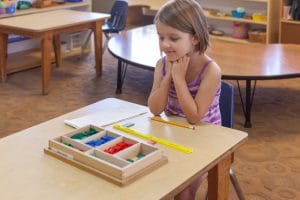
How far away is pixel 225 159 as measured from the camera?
145cm

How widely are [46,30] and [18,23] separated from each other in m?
0.36

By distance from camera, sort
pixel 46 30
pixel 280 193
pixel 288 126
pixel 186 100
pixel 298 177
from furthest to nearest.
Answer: pixel 46 30, pixel 288 126, pixel 298 177, pixel 280 193, pixel 186 100

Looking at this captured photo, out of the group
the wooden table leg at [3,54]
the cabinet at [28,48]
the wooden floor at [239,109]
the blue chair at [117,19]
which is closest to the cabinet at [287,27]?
the wooden floor at [239,109]

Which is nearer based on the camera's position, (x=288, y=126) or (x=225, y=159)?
(x=225, y=159)

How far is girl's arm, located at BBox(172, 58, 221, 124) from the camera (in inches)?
64.7

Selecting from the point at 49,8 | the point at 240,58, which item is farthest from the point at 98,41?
the point at 240,58

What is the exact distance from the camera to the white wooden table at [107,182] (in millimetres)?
1185

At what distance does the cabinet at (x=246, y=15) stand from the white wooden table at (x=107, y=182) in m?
4.07

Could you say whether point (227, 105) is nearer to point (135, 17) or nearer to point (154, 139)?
point (154, 139)

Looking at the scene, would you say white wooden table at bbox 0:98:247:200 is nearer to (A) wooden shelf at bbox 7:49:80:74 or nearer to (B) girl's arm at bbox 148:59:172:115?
(B) girl's arm at bbox 148:59:172:115

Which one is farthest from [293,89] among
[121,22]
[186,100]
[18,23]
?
[186,100]

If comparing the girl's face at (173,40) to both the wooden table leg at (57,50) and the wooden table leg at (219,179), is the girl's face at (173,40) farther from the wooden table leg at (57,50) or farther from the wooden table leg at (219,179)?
the wooden table leg at (57,50)

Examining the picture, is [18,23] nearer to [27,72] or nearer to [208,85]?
[27,72]

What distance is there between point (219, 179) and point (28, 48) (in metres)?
4.13
